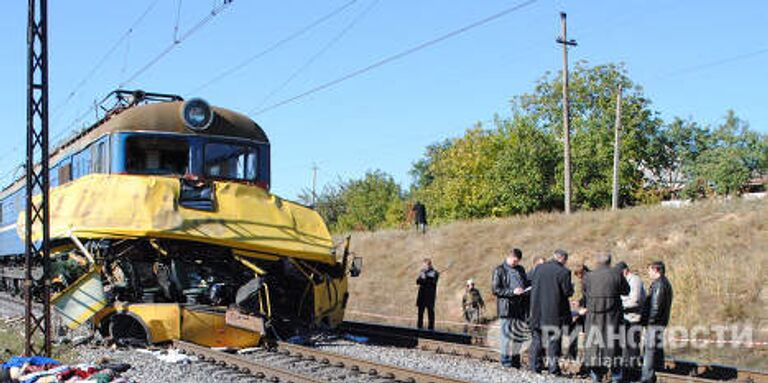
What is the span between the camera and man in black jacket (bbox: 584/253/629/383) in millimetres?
9000

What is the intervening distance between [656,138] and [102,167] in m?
42.7

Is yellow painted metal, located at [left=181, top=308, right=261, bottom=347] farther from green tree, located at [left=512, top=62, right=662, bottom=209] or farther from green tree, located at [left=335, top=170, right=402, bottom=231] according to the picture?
green tree, located at [left=335, top=170, right=402, bottom=231]

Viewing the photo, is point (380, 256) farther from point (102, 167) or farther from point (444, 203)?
point (444, 203)

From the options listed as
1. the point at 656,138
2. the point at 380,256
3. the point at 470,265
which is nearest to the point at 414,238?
the point at 380,256

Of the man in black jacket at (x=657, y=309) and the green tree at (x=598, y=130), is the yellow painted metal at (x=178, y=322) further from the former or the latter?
the green tree at (x=598, y=130)

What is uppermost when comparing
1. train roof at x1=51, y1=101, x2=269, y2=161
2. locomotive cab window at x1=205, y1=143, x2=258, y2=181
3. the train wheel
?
train roof at x1=51, y1=101, x2=269, y2=161

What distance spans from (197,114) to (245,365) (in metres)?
4.42

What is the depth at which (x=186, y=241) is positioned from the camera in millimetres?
11445

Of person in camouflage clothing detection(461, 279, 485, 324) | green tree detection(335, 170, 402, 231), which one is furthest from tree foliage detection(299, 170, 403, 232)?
person in camouflage clothing detection(461, 279, 485, 324)

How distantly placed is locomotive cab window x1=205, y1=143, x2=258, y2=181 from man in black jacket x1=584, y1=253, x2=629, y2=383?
5.96 meters

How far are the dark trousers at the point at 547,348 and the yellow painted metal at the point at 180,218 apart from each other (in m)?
3.41

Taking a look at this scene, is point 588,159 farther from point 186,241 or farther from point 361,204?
point 186,241

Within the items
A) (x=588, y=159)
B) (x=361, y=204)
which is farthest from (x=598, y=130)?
(x=361, y=204)

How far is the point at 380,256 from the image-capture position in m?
29.8
